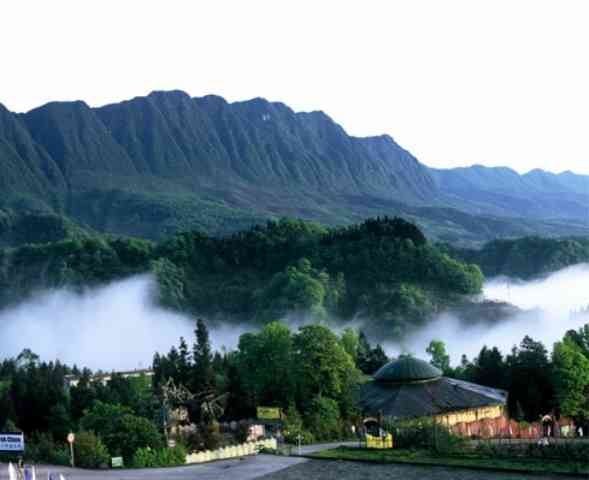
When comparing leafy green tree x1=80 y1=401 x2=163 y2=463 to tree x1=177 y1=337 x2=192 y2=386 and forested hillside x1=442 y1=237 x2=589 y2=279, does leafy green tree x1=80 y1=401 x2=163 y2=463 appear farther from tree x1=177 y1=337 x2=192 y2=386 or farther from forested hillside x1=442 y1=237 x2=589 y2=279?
forested hillside x1=442 y1=237 x2=589 y2=279

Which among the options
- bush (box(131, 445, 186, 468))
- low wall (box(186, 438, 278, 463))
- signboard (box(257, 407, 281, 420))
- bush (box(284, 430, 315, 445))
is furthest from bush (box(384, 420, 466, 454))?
bush (box(131, 445, 186, 468))

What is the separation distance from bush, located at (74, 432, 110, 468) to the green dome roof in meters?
16.0

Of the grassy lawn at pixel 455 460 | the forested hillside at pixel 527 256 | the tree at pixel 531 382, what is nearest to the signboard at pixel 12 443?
the grassy lawn at pixel 455 460

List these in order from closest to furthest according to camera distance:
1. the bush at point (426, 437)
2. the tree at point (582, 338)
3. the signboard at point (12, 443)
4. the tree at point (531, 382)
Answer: the signboard at point (12, 443)
the bush at point (426, 437)
the tree at point (531, 382)
the tree at point (582, 338)

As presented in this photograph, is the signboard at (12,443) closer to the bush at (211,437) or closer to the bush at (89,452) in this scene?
the bush at (89,452)

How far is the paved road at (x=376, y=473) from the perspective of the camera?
2706 cm

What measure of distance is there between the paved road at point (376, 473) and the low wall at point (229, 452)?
4428 millimetres

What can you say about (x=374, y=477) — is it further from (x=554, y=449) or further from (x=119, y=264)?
(x=119, y=264)

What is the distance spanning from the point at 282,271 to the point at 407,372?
231ft

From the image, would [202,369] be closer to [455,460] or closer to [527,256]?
[455,460]

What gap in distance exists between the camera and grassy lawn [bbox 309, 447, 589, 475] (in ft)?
89.4

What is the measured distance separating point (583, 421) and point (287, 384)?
14321 mm

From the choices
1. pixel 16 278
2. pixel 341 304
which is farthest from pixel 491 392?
pixel 16 278

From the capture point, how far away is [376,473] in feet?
94.8
